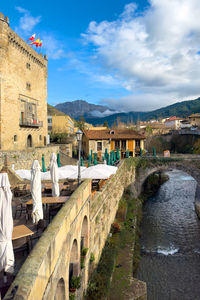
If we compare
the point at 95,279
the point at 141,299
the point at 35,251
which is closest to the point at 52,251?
the point at 35,251

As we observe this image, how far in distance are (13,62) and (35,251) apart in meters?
25.7

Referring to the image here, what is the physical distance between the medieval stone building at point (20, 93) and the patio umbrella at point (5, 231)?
19.8m

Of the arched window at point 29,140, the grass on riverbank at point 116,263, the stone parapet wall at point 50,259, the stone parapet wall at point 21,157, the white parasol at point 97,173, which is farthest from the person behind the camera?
the arched window at point 29,140

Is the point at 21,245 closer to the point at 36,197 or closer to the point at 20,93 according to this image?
the point at 36,197

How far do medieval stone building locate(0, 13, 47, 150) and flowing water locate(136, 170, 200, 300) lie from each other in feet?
60.0

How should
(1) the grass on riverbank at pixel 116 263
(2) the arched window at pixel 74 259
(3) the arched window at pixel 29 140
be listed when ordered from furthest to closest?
(3) the arched window at pixel 29 140
(1) the grass on riverbank at pixel 116 263
(2) the arched window at pixel 74 259

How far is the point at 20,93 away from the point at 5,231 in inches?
972

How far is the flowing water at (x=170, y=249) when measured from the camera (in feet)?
40.7

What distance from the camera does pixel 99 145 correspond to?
113 ft

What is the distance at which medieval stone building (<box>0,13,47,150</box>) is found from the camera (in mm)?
23172

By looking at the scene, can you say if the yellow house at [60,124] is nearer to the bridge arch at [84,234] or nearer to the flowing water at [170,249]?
the flowing water at [170,249]

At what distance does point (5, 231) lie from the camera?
505 cm

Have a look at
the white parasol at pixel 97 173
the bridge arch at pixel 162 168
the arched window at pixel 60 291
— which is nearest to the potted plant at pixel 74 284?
the arched window at pixel 60 291

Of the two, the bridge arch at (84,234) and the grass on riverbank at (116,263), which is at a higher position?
the bridge arch at (84,234)
